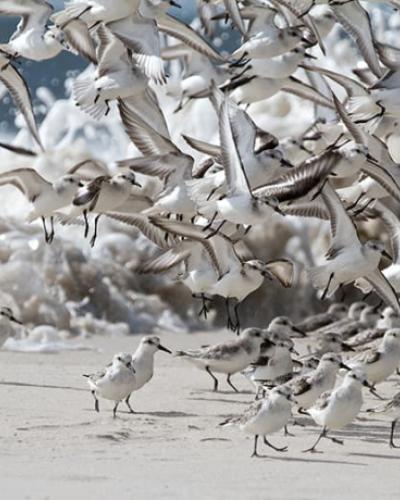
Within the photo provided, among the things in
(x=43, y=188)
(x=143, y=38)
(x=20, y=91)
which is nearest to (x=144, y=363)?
(x=43, y=188)

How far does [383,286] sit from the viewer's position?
352 inches

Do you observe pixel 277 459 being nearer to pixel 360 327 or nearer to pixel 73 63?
pixel 360 327

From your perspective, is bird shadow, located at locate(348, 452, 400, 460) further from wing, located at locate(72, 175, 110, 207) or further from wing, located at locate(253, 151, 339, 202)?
wing, located at locate(72, 175, 110, 207)

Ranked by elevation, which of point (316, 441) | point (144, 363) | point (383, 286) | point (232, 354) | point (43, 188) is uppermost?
point (43, 188)

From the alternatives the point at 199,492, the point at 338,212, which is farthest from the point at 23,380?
the point at 199,492

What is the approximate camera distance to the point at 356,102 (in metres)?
8.95

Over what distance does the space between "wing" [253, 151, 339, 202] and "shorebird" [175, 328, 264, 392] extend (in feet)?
5.34

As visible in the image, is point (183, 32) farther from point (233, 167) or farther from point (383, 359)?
point (383, 359)

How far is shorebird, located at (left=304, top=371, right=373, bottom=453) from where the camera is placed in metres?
7.02

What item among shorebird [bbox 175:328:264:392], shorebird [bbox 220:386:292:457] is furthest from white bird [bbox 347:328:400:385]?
shorebird [bbox 220:386:292:457]

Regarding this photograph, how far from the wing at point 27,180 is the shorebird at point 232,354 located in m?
1.35

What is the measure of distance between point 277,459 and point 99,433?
1009 mm

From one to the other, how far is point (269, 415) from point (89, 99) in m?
2.95

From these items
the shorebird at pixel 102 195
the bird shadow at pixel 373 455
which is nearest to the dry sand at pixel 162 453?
the bird shadow at pixel 373 455
